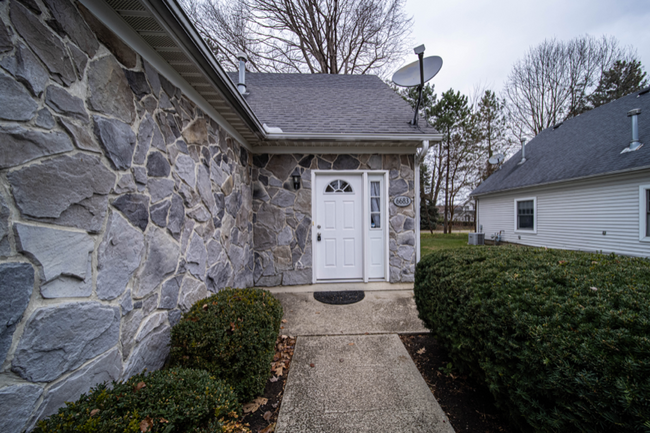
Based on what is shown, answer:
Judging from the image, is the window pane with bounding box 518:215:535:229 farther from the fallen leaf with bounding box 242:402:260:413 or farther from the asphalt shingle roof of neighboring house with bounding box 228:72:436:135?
the fallen leaf with bounding box 242:402:260:413

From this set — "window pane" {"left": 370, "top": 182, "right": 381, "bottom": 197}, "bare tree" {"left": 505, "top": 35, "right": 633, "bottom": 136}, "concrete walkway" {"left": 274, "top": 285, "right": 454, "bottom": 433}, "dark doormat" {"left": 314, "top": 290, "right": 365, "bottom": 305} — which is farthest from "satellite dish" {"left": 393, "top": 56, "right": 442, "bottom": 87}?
"bare tree" {"left": 505, "top": 35, "right": 633, "bottom": 136}

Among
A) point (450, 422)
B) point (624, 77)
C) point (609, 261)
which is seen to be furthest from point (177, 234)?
point (624, 77)

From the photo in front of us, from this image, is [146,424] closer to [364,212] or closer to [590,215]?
[364,212]

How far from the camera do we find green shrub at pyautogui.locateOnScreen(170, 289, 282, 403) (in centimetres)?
174

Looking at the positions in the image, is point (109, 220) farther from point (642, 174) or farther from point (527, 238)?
point (527, 238)

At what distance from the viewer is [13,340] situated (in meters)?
1.06

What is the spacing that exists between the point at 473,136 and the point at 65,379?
53.3 feet

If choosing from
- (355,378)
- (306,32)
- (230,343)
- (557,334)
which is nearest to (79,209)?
(230,343)

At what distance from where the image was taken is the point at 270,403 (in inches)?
75.6

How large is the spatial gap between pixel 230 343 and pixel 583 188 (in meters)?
11.0

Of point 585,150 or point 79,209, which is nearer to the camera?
point 79,209

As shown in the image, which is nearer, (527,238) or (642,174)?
(642,174)

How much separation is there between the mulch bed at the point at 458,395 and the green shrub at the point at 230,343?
1.43 meters

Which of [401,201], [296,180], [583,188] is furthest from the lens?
[583,188]
